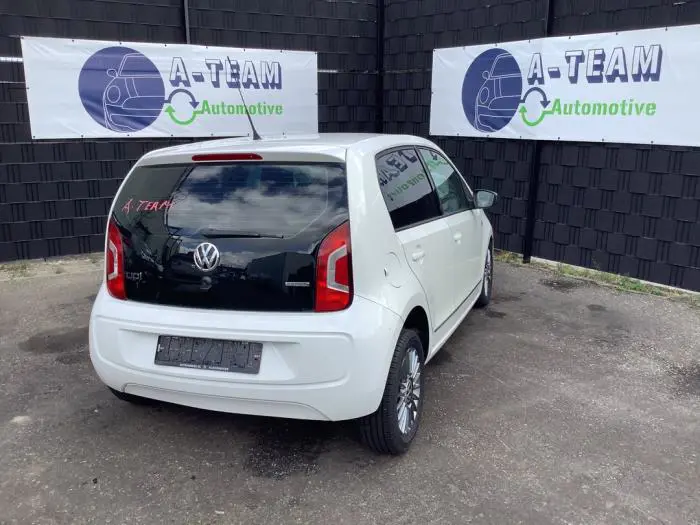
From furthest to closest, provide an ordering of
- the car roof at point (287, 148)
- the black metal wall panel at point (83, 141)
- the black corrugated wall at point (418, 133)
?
1. the black metal wall panel at point (83, 141)
2. the black corrugated wall at point (418, 133)
3. the car roof at point (287, 148)

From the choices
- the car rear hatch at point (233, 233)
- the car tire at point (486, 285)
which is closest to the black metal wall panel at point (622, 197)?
the car tire at point (486, 285)

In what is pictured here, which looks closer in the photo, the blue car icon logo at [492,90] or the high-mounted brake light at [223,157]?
the high-mounted brake light at [223,157]

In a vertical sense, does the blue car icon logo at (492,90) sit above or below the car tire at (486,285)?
above

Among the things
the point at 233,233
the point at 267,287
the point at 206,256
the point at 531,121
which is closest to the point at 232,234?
the point at 233,233

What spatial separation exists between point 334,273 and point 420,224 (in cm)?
100

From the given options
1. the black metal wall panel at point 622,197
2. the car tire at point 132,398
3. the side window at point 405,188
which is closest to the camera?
the side window at point 405,188

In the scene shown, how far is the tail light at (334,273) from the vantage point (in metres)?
2.75

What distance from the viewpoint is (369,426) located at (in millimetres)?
3039

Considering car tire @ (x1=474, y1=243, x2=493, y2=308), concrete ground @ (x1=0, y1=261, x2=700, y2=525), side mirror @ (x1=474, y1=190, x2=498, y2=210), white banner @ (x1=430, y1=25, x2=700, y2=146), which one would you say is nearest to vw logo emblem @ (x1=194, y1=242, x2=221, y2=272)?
concrete ground @ (x1=0, y1=261, x2=700, y2=525)

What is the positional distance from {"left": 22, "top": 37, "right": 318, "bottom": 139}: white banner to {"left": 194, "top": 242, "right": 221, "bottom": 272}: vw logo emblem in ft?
12.9

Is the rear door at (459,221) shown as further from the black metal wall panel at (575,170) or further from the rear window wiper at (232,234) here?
the black metal wall panel at (575,170)

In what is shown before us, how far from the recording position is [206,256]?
2869mm

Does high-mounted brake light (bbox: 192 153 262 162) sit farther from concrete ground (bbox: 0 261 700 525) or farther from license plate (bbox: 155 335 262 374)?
concrete ground (bbox: 0 261 700 525)

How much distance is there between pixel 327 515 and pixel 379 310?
0.95m
